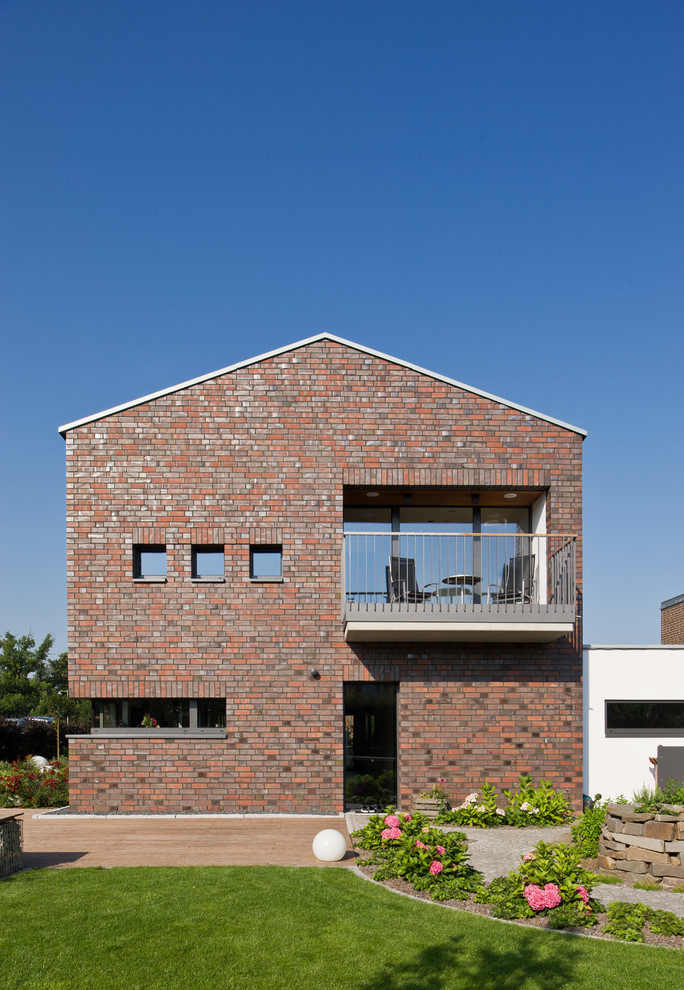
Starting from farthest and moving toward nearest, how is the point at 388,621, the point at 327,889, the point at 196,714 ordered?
the point at 196,714 < the point at 388,621 < the point at 327,889

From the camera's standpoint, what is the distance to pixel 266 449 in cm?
1356

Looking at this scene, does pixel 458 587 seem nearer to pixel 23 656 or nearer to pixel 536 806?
pixel 536 806

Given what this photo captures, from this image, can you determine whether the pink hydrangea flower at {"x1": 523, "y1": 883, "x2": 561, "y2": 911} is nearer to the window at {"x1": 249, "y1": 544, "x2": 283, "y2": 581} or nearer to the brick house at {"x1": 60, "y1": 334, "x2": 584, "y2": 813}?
the brick house at {"x1": 60, "y1": 334, "x2": 584, "y2": 813}

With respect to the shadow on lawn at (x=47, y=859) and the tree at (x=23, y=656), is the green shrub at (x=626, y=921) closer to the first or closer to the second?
the shadow on lawn at (x=47, y=859)

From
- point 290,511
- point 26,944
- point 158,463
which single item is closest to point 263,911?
point 26,944

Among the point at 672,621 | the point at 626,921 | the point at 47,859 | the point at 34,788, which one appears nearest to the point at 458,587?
the point at 626,921

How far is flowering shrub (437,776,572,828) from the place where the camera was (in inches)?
471

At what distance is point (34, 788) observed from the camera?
13984mm

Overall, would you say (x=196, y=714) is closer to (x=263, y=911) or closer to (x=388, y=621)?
(x=388, y=621)

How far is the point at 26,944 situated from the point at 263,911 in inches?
81.4

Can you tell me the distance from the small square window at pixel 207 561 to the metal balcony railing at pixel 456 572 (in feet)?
6.87

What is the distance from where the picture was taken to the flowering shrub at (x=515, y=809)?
12.0 meters

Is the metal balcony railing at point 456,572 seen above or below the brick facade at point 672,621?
above

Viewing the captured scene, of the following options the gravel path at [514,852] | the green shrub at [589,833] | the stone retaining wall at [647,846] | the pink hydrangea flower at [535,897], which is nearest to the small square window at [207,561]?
the gravel path at [514,852]
